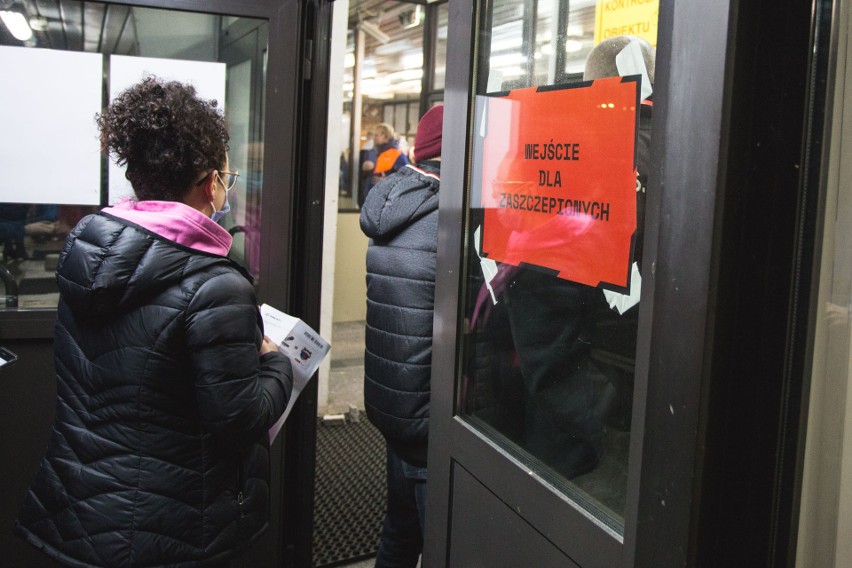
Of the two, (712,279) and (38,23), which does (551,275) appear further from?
(38,23)

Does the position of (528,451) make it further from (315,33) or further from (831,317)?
(315,33)

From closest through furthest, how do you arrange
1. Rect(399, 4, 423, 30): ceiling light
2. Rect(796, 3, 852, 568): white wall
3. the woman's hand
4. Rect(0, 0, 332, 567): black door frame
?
Rect(796, 3, 852, 568): white wall → the woman's hand → Rect(0, 0, 332, 567): black door frame → Rect(399, 4, 423, 30): ceiling light

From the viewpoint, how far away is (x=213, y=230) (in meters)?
1.75

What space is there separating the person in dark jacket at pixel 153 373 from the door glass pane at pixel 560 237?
1.75 ft

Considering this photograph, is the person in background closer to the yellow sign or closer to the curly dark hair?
Answer: the curly dark hair

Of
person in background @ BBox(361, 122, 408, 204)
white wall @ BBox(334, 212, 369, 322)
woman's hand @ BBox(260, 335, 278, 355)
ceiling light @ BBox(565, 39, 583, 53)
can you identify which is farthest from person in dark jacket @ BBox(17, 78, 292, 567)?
person in background @ BBox(361, 122, 408, 204)

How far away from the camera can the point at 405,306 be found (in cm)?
222

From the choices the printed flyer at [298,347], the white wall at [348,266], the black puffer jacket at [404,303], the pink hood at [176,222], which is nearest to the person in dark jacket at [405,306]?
the black puffer jacket at [404,303]

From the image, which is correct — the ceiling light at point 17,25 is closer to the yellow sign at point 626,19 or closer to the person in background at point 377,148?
the yellow sign at point 626,19

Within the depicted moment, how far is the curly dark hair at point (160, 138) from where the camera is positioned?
5.65 ft

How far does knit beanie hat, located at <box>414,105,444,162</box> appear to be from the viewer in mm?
2281

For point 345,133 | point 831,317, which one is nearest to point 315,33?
point 831,317

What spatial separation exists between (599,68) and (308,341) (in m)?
1.09

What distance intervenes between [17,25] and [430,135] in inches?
53.8
